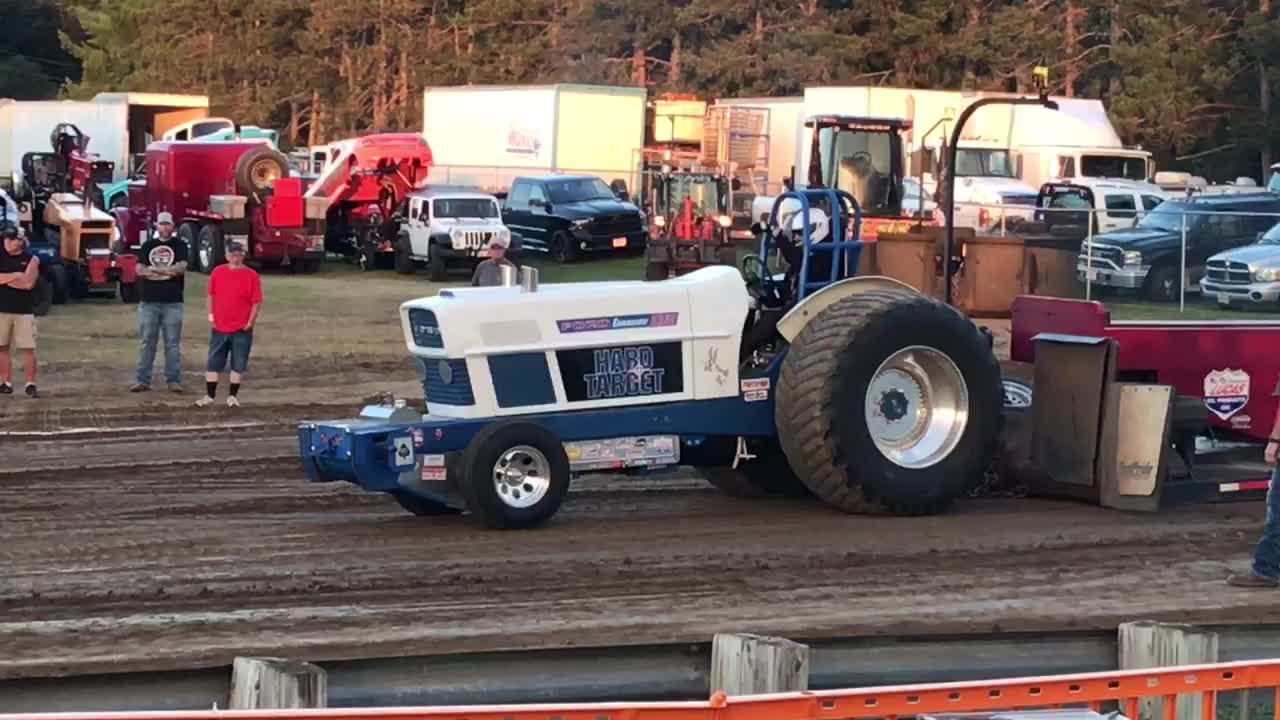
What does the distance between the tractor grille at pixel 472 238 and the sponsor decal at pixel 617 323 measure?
24286mm

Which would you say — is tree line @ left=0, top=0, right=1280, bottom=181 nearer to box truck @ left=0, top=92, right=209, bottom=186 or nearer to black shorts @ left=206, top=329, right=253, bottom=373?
box truck @ left=0, top=92, right=209, bottom=186

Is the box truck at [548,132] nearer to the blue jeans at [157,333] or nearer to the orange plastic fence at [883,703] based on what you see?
the blue jeans at [157,333]

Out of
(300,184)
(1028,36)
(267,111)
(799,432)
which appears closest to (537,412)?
(799,432)

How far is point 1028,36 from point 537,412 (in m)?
50.0

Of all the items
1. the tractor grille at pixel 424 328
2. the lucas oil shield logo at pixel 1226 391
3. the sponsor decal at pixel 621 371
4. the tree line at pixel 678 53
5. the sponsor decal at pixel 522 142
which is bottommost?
the lucas oil shield logo at pixel 1226 391

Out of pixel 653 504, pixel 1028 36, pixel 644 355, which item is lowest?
pixel 653 504

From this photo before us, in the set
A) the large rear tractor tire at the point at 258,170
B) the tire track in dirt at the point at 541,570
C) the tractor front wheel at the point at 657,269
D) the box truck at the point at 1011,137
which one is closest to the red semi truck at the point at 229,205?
the large rear tractor tire at the point at 258,170

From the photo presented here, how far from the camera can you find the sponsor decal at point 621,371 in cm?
1141

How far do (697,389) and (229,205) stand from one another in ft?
80.6

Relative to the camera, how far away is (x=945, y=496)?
39.0ft

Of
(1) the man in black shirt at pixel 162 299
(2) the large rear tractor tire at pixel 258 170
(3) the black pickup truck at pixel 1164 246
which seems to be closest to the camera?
(1) the man in black shirt at pixel 162 299

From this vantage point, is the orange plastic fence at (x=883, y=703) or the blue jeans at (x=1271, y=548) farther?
the blue jeans at (x=1271, y=548)

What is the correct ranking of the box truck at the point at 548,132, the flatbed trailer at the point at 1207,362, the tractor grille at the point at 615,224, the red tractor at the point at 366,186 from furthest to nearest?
the box truck at the point at 548,132, the tractor grille at the point at 615,224, the red tractor at the point at 366,186, the flatbed trailer at the point at 1207,362

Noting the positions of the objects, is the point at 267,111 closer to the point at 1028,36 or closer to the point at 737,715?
the point at 1028,36
